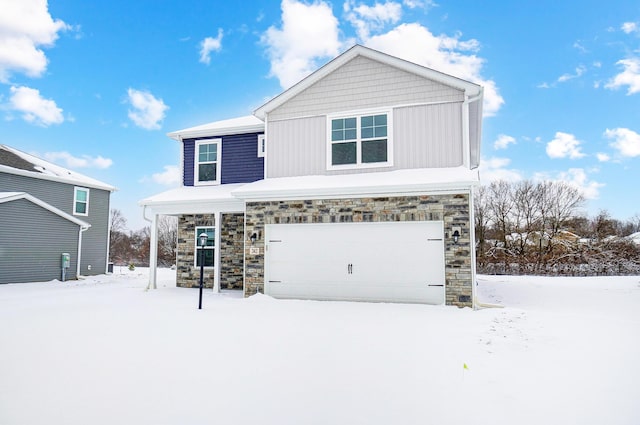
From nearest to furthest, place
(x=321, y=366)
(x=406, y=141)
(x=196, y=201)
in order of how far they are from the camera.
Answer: (x=321, y=366) → (x=406, y=141) → (x=196, y=201)

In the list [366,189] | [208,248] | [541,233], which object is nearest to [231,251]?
[208,248]

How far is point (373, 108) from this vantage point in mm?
9844

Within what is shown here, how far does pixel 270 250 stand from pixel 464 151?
5.42 meters

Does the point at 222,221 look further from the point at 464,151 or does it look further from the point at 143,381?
the point at 143,381

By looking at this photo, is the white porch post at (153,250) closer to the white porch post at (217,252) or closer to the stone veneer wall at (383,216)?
the white porch post at (217,252)

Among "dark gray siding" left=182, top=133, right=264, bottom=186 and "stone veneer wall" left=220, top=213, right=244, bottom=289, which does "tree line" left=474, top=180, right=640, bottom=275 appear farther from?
"dark gray siding" left=182, top=133, right=264, bottom=186

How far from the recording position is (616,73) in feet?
49.2

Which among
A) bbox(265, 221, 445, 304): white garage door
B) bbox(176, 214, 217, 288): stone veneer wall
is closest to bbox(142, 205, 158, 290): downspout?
bbox(176, 214, 217, 288): stone veneer wall

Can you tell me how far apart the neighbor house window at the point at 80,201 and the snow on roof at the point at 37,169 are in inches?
15.2

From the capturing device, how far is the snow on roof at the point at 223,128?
1222 cm

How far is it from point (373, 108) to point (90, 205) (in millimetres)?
16215

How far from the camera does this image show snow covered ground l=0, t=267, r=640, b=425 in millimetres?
3180

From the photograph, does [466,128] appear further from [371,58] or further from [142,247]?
[142,247]

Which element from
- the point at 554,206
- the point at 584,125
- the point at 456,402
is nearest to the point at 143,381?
the point at 456,402
